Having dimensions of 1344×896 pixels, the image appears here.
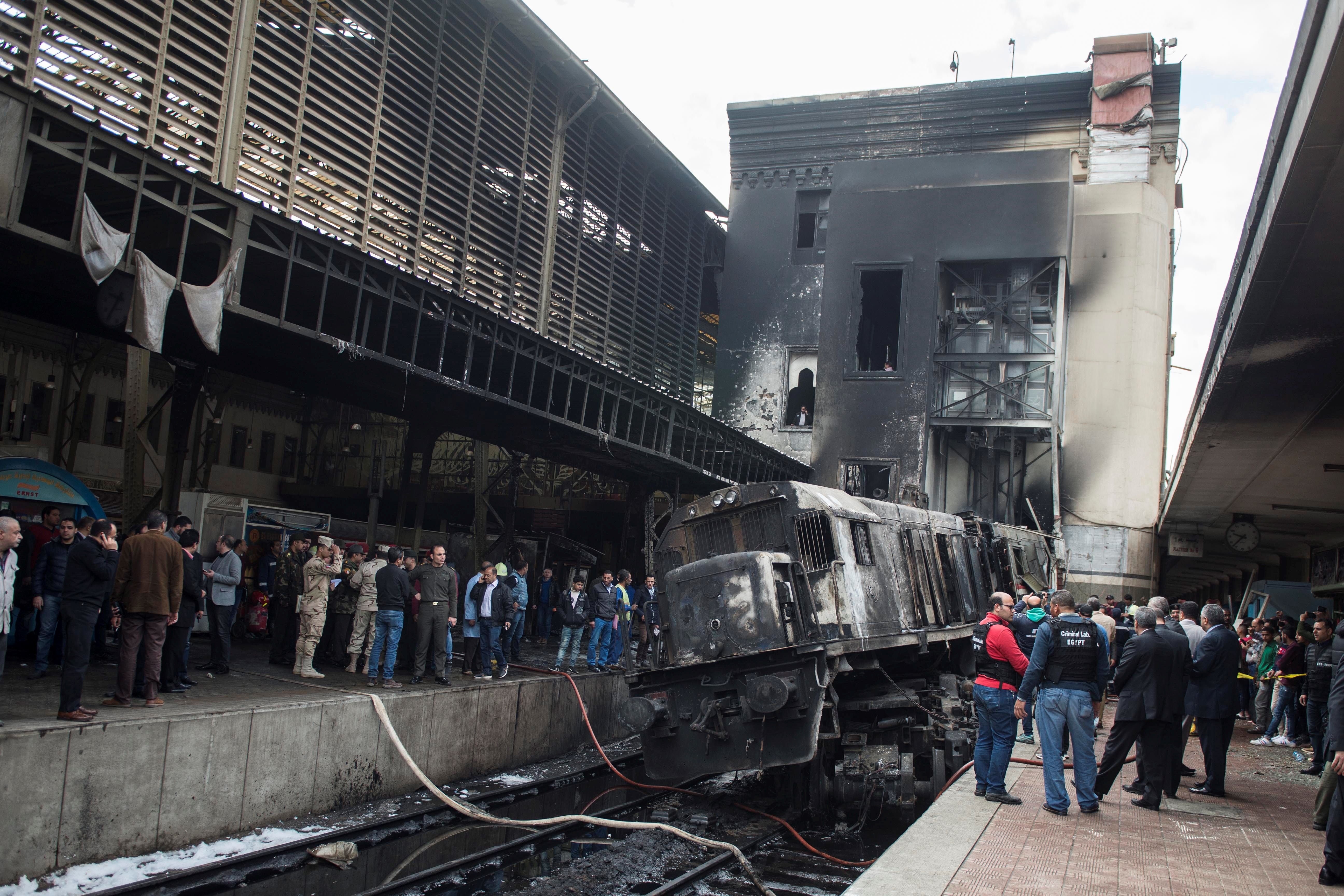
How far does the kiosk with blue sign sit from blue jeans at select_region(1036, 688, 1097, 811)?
1156 centimetres

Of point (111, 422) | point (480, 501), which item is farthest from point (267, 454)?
point (480, 501)

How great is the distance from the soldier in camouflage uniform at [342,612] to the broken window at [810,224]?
24.7 m

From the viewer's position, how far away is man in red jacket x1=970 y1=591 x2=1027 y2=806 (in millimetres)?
8602

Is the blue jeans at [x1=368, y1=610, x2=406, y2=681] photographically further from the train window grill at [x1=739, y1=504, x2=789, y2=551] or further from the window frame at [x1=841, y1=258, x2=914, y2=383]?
the window frame at [x1=841, y1=258, x2=914, y2=383]

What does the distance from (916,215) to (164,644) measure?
27.2 meters

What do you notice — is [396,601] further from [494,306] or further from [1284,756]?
[1284,756]

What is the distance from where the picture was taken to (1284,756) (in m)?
13.4

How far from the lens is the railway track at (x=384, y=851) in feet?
24.4

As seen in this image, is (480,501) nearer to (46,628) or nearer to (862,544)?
(46,628)

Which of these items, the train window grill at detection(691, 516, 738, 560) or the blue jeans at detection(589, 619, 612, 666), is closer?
the train window grill at detection(691, 516, 738, 560)

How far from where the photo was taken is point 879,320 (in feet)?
115

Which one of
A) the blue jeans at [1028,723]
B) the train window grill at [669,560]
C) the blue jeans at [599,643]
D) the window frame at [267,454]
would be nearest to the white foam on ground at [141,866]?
the train window grill at [669,560]

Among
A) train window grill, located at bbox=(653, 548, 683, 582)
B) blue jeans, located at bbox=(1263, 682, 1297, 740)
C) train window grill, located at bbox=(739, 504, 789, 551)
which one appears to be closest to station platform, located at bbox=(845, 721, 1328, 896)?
train window grill, located at bbox=(739, 504, 789, 551)

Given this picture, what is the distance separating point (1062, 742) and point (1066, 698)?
1.42 ft
